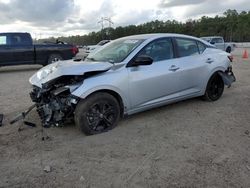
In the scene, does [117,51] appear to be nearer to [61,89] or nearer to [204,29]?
[61,89]

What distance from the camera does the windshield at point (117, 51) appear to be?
5781 mm

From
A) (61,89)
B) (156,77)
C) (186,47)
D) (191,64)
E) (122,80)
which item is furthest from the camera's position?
(186,47)

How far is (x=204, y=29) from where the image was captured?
255 ft

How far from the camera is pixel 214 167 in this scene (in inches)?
157

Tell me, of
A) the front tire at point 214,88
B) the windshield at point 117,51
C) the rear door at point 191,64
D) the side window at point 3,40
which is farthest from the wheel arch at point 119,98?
the side window at point 3,40

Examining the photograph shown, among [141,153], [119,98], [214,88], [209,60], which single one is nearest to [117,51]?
[119,98]

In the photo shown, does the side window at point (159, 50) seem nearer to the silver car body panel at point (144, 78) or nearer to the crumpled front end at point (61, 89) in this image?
the silver car body panel at point (144, 78)

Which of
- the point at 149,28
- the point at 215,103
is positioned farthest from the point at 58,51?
the point at 149,28

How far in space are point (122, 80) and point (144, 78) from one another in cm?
50

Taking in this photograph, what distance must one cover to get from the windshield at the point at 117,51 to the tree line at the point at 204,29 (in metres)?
63.3

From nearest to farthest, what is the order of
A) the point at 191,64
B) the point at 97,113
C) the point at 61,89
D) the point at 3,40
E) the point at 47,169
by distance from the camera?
the point at 47,169, the point at 61,89, the point at 97,113, the point at 191,64, the point at 3,40

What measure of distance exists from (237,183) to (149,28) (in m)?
85.7

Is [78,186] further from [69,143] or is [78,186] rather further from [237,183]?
[237,183]

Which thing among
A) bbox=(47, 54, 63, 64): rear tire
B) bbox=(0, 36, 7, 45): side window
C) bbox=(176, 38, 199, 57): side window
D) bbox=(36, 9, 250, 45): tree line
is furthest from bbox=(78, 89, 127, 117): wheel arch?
bbox=(36, 9, 250, 45): tree line
